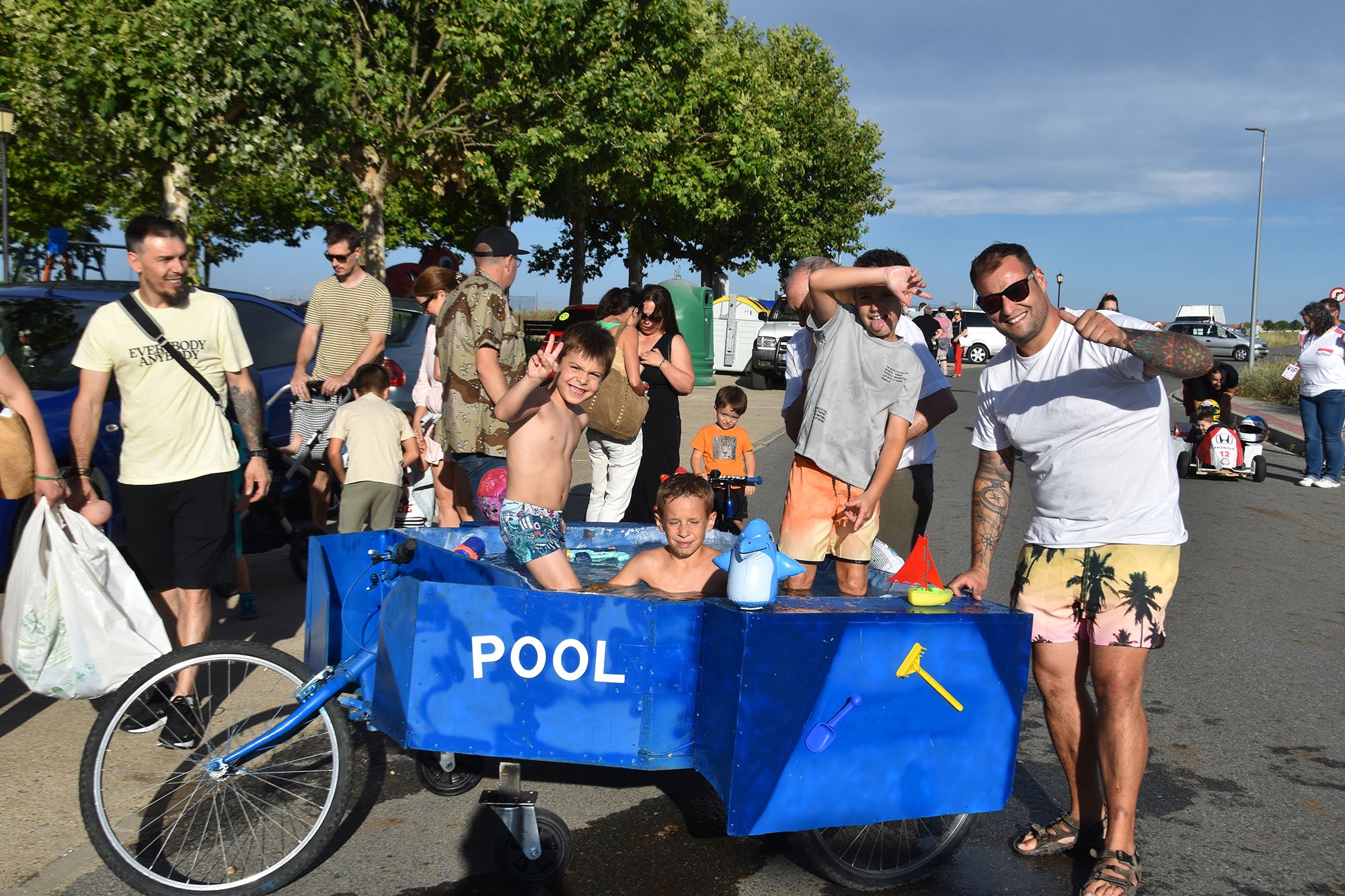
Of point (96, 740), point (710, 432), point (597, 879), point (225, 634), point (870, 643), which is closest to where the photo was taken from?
point (870, 643)

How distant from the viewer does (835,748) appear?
276cm

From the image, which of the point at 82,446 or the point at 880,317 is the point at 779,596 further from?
the point at 82,446

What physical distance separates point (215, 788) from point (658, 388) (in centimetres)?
362

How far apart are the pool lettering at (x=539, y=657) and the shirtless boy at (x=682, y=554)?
2.98ft

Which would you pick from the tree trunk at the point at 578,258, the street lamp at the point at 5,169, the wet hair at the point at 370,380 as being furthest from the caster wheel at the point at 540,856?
the tree trunk at the point at 578,258

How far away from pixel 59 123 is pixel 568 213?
18.9m

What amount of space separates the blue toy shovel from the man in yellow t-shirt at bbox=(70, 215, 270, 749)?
264cm

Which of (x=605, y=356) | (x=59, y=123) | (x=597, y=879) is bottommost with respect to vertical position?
(x=597, y=879)

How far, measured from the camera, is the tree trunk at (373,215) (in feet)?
61.1

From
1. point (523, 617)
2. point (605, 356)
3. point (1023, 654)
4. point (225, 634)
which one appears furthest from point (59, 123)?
point (1023, 654)

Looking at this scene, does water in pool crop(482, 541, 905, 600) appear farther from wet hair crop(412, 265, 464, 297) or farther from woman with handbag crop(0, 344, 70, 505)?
wet hair crop(412, 265, 464, 297)

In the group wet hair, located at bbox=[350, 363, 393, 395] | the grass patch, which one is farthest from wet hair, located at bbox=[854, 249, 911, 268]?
the grass patch

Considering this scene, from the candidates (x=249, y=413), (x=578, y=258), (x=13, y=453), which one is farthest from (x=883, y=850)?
(x=578, y=258)

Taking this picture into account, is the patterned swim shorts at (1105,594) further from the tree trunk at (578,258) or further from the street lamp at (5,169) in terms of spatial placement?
the tree trunk at (578,258)
